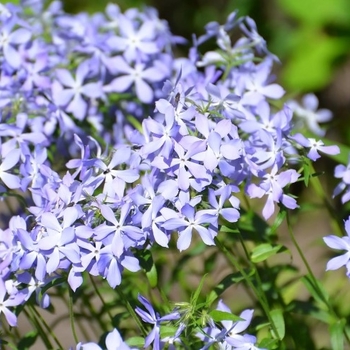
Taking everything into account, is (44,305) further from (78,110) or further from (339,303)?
(339,303)

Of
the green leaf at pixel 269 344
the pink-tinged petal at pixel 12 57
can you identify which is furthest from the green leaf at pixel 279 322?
the pink-tinged petal at pixel 12 57

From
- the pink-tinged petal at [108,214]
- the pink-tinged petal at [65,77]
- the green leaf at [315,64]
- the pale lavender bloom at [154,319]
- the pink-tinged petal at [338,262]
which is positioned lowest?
the green leaf at [315,64]

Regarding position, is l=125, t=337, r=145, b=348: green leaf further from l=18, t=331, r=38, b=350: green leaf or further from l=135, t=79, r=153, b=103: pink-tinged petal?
l=135, t=79, r=153, b=103: pink-tinged petal

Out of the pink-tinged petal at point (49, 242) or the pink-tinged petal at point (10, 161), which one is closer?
the pink-tinged petal at point (49, 242)

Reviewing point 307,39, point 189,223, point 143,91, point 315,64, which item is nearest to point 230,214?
point 189,223

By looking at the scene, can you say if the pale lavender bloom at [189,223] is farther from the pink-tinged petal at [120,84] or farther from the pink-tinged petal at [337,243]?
the pink-tinged petal at [120,84]

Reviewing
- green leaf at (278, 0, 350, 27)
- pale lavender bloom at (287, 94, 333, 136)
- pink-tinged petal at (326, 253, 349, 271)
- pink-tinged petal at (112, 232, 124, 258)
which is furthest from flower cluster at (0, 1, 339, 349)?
green leaf at (278, 0, 350, 27)

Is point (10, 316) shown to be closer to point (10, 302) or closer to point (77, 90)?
point (10, 302)
